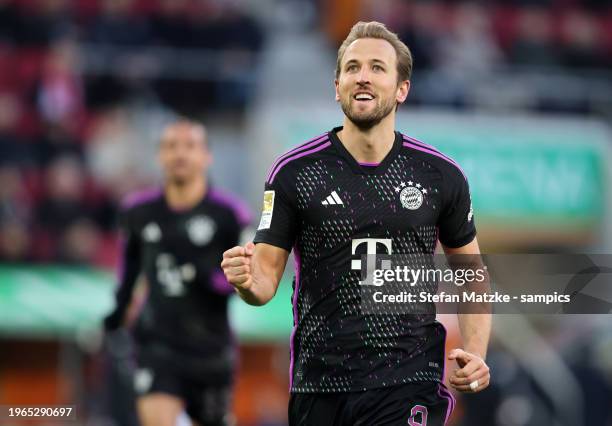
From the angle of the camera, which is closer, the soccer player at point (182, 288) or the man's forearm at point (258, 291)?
the man's forearm at point (258, 291)

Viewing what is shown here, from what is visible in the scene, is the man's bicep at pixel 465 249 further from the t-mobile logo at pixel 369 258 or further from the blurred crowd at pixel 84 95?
the blurred crowd at pixel 84 95

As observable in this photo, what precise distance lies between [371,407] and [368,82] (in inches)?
50.9

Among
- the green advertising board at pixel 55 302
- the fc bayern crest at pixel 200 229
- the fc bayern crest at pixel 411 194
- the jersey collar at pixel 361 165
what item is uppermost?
the green advertising board at pixel 55 302

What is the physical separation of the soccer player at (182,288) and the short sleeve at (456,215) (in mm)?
2901

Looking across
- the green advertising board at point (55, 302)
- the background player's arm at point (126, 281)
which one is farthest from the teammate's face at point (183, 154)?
the green advertising board at point (55, 302)

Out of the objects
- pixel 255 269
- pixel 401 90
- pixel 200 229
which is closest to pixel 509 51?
pixel 200 229

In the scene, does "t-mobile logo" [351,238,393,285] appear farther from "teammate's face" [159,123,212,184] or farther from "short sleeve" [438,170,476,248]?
"teammate's face" [159,123,212,184]

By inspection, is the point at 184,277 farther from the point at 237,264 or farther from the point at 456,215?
the point at 237,264

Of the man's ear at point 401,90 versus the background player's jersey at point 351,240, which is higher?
the man's ear at point 401,90

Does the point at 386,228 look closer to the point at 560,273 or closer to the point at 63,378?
the point at 560,273

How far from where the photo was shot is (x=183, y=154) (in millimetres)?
8039

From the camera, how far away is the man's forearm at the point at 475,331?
5066mm

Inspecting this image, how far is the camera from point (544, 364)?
44.8 ft

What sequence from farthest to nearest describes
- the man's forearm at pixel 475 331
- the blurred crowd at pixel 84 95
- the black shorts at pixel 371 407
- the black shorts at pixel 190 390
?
1. the blurred crowd at pixel 84 95
2. the black shorts at pixel 190 390
3. the man's forearm at pixel 475 331
4. the black shorts at pixel 371 407
